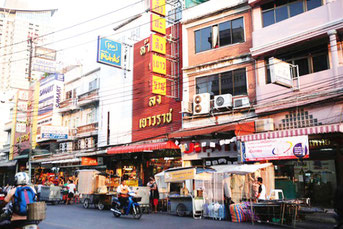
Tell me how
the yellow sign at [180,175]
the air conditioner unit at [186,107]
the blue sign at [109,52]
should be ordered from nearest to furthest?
the yellow sign at [180,175] → the air conditioner unit at [186,107] → the blue sign at [109,52]

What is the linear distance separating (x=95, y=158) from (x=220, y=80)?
46.8 ft

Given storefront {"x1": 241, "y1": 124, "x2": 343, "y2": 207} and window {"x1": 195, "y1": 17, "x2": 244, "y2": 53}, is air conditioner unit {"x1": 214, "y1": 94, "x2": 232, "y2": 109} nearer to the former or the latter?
storefront {"x1": 241, "y1": 124, "x2": 343, "y2": 207}

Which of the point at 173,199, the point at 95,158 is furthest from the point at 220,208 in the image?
the point at 95,158

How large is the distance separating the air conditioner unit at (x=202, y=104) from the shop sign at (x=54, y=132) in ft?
58.9

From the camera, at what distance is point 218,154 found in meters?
19.5

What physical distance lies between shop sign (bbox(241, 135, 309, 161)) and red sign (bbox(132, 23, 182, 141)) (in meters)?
6.04

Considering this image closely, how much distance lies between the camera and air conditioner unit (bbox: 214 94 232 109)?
62.1 ft

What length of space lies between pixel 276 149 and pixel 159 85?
8.75m

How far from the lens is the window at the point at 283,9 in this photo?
16578 mm

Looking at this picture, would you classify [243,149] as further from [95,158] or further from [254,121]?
[95,158]

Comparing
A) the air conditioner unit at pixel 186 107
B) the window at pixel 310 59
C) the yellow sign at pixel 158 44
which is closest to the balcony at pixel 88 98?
the yellow sign at pixel 158 44

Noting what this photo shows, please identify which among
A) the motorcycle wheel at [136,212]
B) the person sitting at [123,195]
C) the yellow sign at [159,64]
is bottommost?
the motorcycle wheel at [136,212]

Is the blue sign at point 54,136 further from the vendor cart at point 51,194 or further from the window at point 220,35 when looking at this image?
the window at point 220,35

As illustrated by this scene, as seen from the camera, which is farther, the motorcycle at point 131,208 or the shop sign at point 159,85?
the shop sign at point 159,85
